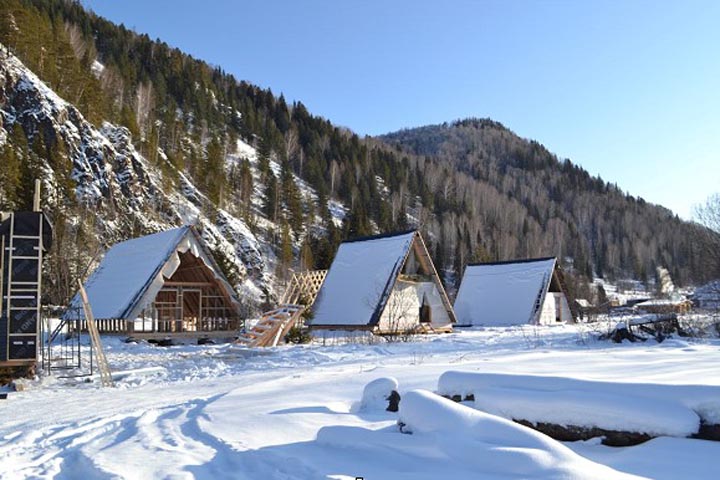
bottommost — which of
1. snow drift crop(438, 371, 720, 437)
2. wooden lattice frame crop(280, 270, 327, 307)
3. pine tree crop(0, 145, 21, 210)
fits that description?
snow drift crop(438, 371, 720, 437)

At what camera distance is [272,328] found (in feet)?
62.2

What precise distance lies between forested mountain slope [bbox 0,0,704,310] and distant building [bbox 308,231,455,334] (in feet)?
31.5

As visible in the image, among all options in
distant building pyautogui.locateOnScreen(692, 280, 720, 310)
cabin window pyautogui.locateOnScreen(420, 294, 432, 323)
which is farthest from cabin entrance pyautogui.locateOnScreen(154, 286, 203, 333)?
distant building pyautogui.locateOnScreen(692, 280, 720, 310)

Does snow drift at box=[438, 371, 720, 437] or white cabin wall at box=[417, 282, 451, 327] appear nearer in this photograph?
snow drift at box=[438, 371, 720, 437]

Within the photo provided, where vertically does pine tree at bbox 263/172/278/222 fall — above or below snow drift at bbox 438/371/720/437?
above

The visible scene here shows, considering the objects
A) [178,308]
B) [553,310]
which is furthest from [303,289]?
[553,310]

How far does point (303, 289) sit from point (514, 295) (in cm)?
1198

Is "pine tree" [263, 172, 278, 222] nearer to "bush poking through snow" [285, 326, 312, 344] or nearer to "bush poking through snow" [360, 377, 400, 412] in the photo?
"bush poking through snow" [285, 326, 312, 344]

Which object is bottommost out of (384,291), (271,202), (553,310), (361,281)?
(553,310)

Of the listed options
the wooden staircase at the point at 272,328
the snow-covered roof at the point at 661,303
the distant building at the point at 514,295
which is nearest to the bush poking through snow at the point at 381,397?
the wooden staircase at the point at 272,328

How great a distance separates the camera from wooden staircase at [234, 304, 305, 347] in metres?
18.9

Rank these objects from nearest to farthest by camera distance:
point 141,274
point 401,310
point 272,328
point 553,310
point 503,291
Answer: point 272,328, point 141,274, point 401,310, point 553,310, point 503,291

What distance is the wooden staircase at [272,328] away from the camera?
18922mm

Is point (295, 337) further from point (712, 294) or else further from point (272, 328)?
point (712, 294)
